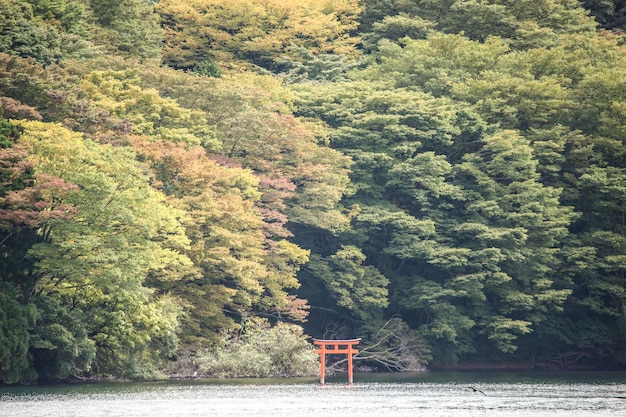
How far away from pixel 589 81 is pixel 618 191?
7161 millimetres

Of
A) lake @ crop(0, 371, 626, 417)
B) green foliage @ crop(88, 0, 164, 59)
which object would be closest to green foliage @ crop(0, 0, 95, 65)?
green foliage @ crop(88, 0, 164, 59)

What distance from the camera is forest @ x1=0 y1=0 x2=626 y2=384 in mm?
43219

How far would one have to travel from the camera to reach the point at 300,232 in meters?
61.0

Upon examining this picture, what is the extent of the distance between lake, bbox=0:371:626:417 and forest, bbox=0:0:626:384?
10.7ft

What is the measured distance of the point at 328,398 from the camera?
1527 inches

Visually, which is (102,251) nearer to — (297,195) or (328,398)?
(328,398)

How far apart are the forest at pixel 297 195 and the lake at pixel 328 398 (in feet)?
10.7

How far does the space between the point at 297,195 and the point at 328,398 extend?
21163mm

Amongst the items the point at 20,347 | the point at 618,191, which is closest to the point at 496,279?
the point at 618,191

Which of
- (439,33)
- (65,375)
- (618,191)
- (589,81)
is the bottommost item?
(65,375)

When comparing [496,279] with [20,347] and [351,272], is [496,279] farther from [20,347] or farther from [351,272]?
[20,347]

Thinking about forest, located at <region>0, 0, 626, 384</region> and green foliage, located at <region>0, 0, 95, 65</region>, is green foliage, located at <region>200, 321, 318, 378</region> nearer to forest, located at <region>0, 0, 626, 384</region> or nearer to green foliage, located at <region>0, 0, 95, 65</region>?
forest, located at <region>0, 0, 626, 384</region>

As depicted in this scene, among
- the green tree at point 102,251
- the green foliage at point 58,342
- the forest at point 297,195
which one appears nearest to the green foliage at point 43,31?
the forest at point 297,195

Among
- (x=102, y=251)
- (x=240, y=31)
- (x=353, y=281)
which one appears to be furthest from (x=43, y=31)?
(x=240, y=31)
